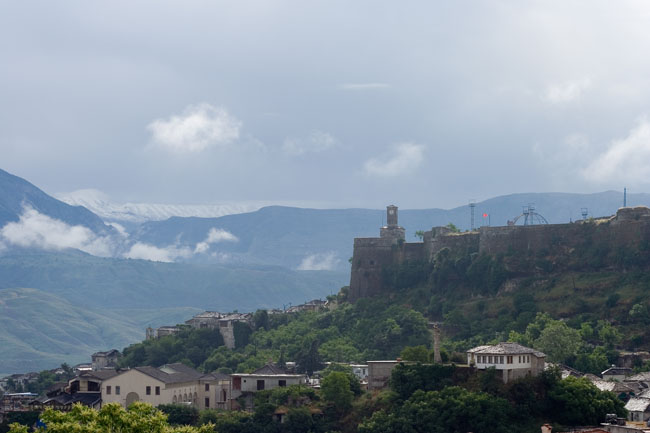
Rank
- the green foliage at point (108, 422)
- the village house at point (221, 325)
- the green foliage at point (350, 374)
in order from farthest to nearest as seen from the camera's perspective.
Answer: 1. the village house at point (221, 325)
2. the green foliage at point (350, 374)
3. the green foliage at point (108, 422)

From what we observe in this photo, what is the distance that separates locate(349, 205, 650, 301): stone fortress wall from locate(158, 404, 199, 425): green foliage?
48.1 m

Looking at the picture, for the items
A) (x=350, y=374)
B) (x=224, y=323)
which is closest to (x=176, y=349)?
(x=224, y=323)

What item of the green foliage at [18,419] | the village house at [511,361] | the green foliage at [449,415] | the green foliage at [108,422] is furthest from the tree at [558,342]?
the green foliage at [108,422]

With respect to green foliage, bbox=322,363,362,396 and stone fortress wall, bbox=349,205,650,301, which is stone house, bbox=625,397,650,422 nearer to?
green foliage, bbox=322,363,362,396

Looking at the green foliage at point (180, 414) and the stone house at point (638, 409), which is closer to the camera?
the stone house at point (638, 409)

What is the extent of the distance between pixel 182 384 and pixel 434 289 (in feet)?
131

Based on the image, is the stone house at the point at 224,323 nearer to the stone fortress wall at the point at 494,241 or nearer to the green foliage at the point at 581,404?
the stone fortress wall at the point at 494,241

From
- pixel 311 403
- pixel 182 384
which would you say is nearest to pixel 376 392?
pixel 311 403

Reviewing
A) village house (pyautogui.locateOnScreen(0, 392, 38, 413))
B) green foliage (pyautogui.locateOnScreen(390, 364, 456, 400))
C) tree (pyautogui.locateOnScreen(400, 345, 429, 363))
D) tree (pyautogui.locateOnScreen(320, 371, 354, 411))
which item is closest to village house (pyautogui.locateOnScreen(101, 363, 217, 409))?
village house (pyautogui.locateOnScreen(0, 392, 38, 413))

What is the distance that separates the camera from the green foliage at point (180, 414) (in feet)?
356

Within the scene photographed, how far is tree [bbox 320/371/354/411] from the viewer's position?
107581 millimetres

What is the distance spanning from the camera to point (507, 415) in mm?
95375

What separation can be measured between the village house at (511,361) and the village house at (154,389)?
29.3m

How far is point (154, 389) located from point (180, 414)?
24.4 ft
